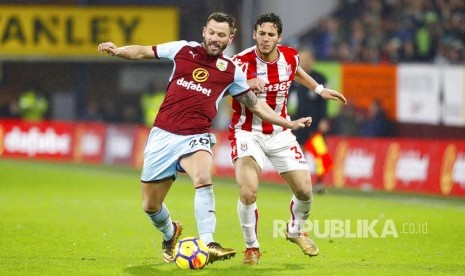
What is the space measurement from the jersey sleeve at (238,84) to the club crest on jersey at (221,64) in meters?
0.11

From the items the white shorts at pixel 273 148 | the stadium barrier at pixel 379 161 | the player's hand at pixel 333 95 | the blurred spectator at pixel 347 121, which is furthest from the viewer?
the blurred spectator at pixel 347 121

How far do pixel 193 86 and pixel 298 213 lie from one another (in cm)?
183

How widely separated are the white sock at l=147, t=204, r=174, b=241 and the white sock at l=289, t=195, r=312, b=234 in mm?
1196

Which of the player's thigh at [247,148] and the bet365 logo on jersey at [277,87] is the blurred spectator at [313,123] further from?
the player's thigh at [247,148]

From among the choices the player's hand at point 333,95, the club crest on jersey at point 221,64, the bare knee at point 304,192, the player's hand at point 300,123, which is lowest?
the bare knee at point 304,192

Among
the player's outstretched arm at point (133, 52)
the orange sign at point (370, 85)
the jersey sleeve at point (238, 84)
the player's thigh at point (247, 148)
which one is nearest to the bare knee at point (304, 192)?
the player's thigh at point (247, 148)

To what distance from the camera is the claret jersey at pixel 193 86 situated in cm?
988

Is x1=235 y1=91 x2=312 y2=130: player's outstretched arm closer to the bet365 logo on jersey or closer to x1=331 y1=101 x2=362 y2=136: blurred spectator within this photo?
the bet365 logo on jersey

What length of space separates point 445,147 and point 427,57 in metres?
Result: 5.73

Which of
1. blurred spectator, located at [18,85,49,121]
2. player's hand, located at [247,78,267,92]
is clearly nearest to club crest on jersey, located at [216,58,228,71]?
player's hand, located at [247,78,267,92]

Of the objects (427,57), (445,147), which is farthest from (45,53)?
(445,147)

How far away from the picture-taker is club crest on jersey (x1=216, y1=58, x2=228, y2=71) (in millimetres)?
9953

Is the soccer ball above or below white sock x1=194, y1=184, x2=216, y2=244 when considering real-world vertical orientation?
below

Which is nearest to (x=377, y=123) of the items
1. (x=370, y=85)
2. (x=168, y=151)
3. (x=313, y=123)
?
(x=370, y=85)
